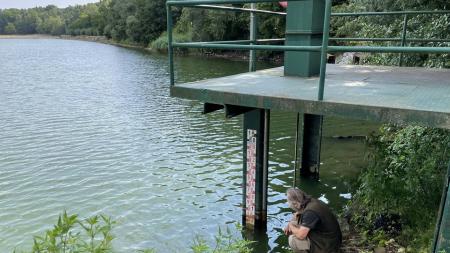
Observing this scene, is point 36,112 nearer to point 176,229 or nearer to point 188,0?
point 176,229

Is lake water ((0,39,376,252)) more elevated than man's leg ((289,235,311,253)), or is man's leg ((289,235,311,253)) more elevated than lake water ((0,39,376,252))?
man's leg ((289,235,311,253))

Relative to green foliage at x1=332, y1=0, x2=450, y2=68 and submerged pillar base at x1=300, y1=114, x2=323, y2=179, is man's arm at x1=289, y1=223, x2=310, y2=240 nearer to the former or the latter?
submerged pillar base at x1=300, y1=114, x2=323, y2=179

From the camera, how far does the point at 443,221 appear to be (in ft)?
12.5

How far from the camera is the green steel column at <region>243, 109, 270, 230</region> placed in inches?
237

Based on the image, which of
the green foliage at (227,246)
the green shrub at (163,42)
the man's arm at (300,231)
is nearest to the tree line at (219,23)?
the green shrub at (163,42)

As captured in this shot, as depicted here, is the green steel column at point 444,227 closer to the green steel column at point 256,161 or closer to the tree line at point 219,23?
the green steel column at point 256,161

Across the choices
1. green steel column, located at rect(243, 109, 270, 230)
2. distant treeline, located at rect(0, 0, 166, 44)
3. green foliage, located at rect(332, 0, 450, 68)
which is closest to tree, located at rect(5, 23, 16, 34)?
distant treeline, located at rect(0, 0, 166, 44)

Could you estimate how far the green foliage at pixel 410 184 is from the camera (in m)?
5.63

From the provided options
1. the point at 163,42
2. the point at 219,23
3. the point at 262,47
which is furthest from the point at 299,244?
the point at 163,42

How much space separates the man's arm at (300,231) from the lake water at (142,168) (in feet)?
4.61

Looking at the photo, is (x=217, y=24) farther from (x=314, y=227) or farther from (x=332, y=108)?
(x=332, y=108)

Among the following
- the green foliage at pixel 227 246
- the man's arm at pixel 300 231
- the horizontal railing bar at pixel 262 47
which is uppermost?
the horizontal railing bar at pixel 262 47

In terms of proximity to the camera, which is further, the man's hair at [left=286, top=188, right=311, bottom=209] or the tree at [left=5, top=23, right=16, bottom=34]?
the tree at [left=5, top=23, right=16, bottom=34]

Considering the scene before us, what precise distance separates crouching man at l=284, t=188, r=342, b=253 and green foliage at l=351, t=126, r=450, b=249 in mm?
1099
